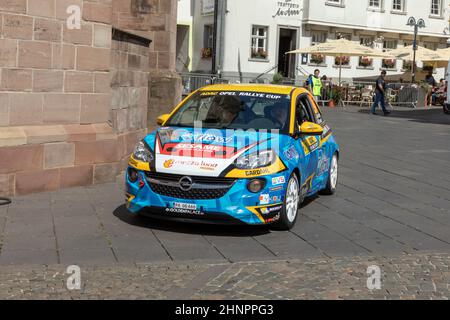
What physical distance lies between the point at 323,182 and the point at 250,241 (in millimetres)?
2666

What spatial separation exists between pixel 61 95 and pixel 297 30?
30.8 metres

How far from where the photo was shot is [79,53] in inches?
397

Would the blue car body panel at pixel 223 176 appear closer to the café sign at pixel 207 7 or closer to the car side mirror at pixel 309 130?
the car side mirror at pixel 309 130

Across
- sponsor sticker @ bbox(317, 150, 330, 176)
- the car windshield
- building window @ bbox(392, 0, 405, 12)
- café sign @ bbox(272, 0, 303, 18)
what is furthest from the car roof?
building window @ bbox(392, 0, 405, 12)

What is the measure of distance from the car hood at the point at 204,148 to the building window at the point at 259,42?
30.2 metres

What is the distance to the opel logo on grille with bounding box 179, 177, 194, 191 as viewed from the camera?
7332 mm

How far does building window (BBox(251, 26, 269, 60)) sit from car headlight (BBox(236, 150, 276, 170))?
3061 cm

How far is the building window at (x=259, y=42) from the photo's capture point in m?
37.7

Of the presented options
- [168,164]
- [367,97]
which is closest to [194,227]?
[168,164]

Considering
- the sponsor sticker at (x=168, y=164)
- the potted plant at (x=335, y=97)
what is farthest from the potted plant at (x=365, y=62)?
the sponsor sticker at (x=168, y=164)

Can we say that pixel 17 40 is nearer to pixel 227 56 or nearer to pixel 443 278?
pixel 443 278

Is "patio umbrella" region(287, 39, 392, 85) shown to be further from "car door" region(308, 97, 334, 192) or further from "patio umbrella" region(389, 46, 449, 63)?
"car door" region(308, 97, 334, 192)

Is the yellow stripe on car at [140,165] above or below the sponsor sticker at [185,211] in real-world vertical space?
above
